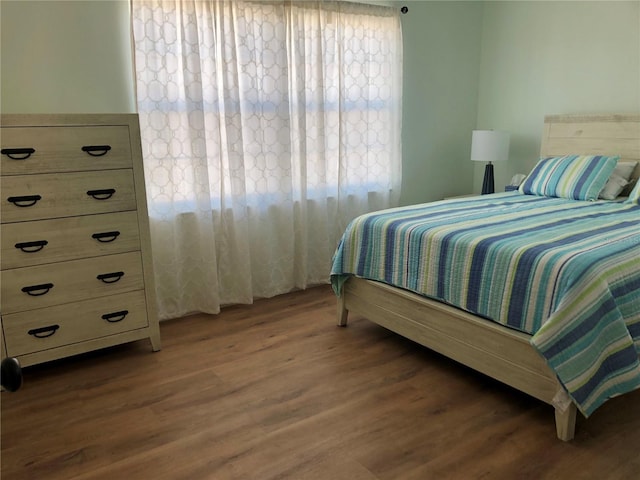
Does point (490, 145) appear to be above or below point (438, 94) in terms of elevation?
below

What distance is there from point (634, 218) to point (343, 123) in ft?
6.49

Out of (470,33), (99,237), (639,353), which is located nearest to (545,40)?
(470,33)

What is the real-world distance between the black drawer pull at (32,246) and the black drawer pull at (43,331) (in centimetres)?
37

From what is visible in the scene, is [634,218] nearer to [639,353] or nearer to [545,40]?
[639,353]

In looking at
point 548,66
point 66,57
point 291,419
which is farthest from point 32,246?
point 548,66

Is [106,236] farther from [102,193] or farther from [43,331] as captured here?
[43,331]

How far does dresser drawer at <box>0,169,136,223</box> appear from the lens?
2301 millimetres

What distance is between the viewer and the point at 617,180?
336 centimetres

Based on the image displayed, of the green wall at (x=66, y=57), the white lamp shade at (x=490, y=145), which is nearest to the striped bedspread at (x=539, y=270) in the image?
the white lamp shade at (x=490, y=145)

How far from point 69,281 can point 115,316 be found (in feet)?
0.96

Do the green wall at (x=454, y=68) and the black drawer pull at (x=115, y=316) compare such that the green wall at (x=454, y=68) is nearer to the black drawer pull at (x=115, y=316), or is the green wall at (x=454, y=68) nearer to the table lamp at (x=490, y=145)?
the table lamp at (x=490, y=145)

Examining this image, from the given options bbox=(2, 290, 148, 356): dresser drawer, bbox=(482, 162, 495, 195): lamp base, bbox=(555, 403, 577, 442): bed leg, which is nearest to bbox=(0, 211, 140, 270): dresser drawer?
bbox=(2, 290, 148, 356): dresser drawer

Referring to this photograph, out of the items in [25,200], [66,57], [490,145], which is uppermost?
[66,57]

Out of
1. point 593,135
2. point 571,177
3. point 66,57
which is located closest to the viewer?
point 66,57
